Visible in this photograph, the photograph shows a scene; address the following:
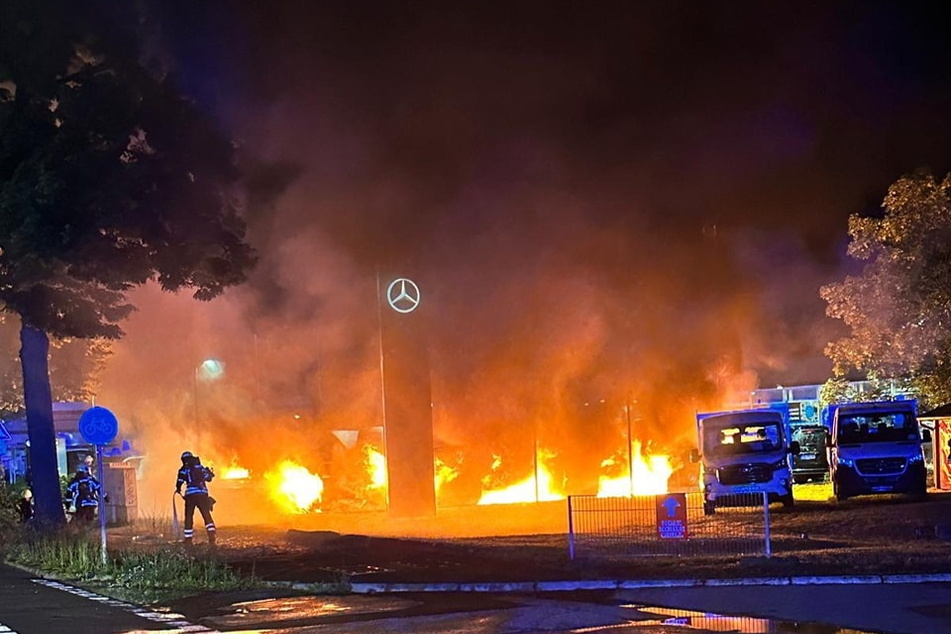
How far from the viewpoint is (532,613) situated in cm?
930

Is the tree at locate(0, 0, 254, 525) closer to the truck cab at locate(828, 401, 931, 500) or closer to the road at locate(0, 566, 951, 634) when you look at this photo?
the road at locate(0, 566, 951, 634)

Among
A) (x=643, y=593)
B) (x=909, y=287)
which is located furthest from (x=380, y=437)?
(x=643, y=593)

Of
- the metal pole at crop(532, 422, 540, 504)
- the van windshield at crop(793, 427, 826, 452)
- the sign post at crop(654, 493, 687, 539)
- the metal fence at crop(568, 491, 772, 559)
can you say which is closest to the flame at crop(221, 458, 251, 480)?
the metal pole at crop(532, 422, 540, 504)

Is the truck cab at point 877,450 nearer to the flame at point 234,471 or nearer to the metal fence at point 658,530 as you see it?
the metal fence at point 658,530

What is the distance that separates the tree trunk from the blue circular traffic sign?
5720 mm

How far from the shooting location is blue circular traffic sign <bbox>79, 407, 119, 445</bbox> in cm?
1365

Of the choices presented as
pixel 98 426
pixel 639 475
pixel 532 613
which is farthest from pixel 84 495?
pixel 639 475

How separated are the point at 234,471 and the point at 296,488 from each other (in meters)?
4.22

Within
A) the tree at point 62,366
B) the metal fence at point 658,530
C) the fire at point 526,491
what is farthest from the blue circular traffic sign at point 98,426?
the tree at point 62,366

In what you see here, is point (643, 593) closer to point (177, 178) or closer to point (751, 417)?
point (751, 417)

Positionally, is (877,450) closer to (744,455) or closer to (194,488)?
(744,455)

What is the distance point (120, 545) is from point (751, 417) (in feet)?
36.2

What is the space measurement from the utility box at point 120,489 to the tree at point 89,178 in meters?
3.34

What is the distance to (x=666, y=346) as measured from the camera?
33.9m
